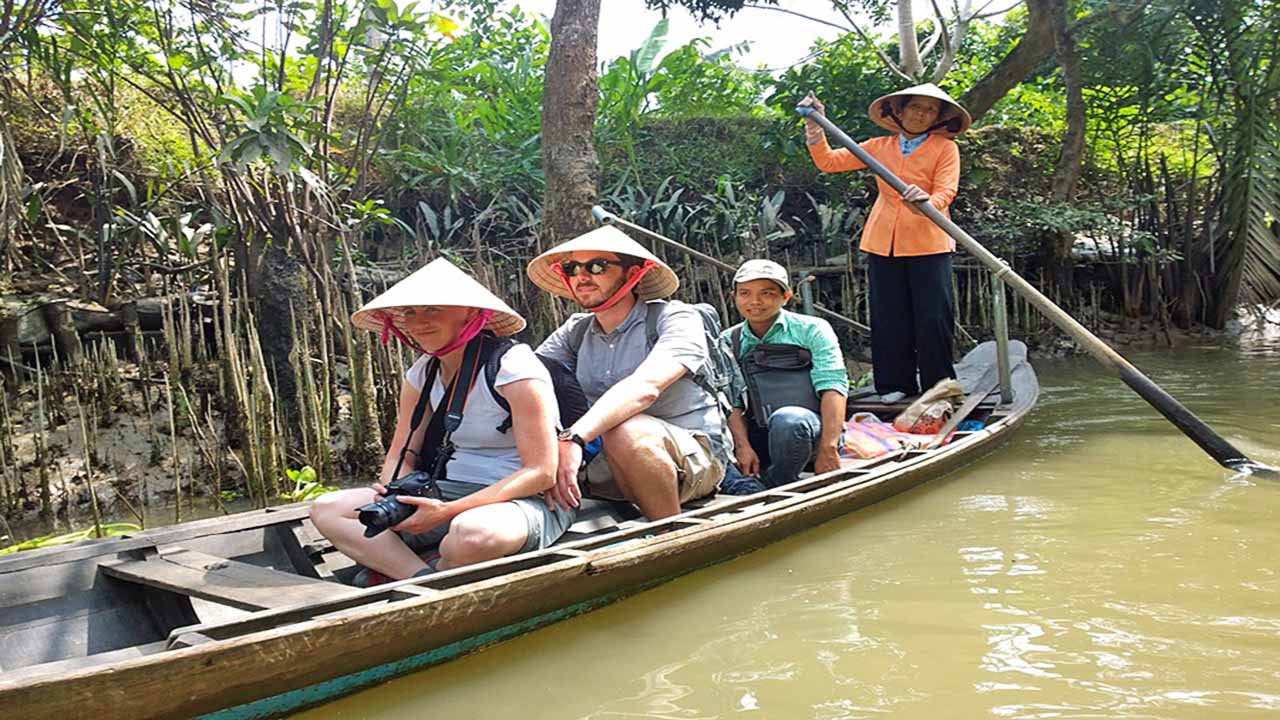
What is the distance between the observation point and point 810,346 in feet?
13.5

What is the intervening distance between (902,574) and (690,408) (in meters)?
0.97

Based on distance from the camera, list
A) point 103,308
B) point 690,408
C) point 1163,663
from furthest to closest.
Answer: point 103,308, point 690,408, point 1163,663

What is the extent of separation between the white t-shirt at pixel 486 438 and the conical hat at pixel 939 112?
3.19m

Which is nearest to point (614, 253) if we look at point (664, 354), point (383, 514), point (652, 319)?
point (652, 319)

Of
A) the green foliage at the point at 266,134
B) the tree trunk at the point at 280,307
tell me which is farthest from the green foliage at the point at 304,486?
the green foliage at the point at 266,134

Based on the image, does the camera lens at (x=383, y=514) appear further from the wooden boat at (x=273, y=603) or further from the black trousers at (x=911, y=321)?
the black trousers at (x=911, y=321)

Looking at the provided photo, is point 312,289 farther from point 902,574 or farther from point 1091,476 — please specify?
point 1091,476

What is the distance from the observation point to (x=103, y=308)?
6.37 m

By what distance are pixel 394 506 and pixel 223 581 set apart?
491mm

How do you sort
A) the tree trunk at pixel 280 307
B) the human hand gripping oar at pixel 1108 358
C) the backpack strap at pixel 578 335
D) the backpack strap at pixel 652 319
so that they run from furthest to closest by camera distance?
the tree trunk at pixel 280 307
the human hand gripping oar at pixel 1108 358
the backpack strap at pixel 578 335
the backpack strap at pixel 652 319

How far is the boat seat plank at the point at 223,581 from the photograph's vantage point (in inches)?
93.8

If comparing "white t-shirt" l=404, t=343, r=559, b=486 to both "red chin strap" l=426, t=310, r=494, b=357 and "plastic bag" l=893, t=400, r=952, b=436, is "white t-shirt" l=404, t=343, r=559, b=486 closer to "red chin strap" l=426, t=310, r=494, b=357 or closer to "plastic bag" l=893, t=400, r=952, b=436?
"red chin strap" l=426, t=310, r=494, b=357

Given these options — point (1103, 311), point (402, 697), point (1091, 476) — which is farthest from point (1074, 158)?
point (402, 697)

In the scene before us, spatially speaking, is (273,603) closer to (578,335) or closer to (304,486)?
(578,335)
